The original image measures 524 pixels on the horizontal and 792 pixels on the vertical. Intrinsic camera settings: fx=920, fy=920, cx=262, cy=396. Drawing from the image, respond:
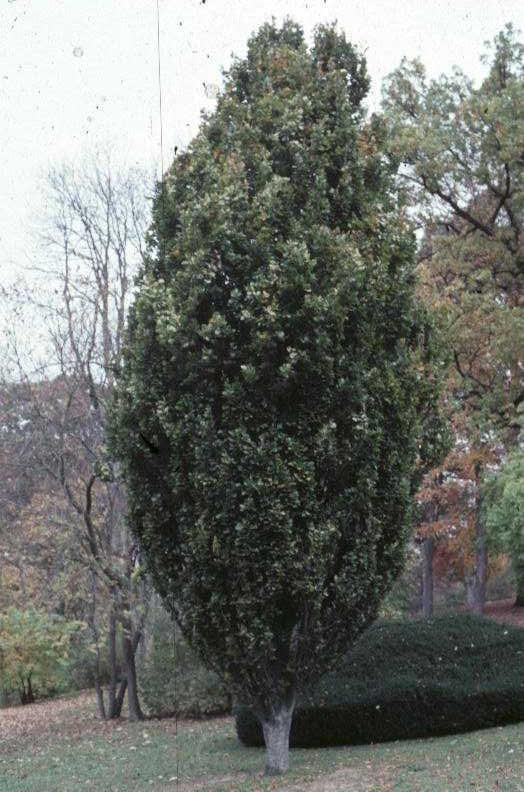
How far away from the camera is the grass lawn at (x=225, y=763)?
814 centimetres

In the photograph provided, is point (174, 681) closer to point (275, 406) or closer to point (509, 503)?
point (509, 503)

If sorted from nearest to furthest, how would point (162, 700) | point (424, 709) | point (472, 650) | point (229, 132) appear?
point (229, 132)
point (424, 709)
point (472, 650)
point (162, 700)

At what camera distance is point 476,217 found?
23.1 m

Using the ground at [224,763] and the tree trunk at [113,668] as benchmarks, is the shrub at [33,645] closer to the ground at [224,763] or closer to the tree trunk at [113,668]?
the tree trunk at [113,668]

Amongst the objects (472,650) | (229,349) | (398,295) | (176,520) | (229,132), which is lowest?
(472,650)

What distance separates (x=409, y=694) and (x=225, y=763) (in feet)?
7.58

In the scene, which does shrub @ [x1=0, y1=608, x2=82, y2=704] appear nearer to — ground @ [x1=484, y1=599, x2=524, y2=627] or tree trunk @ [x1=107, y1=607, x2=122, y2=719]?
tree trunk @ [x1=107, y1=607, x2=122, y2=719]

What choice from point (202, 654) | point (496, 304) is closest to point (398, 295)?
point (202, 654)

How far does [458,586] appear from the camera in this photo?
38812 mm

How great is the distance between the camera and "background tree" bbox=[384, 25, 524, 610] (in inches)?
806

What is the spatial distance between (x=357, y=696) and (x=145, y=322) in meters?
5.31

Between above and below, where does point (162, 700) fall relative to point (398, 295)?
below

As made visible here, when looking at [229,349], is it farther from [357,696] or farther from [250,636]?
[357,696]

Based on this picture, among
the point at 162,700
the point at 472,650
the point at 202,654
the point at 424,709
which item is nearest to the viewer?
the point at 202,654
